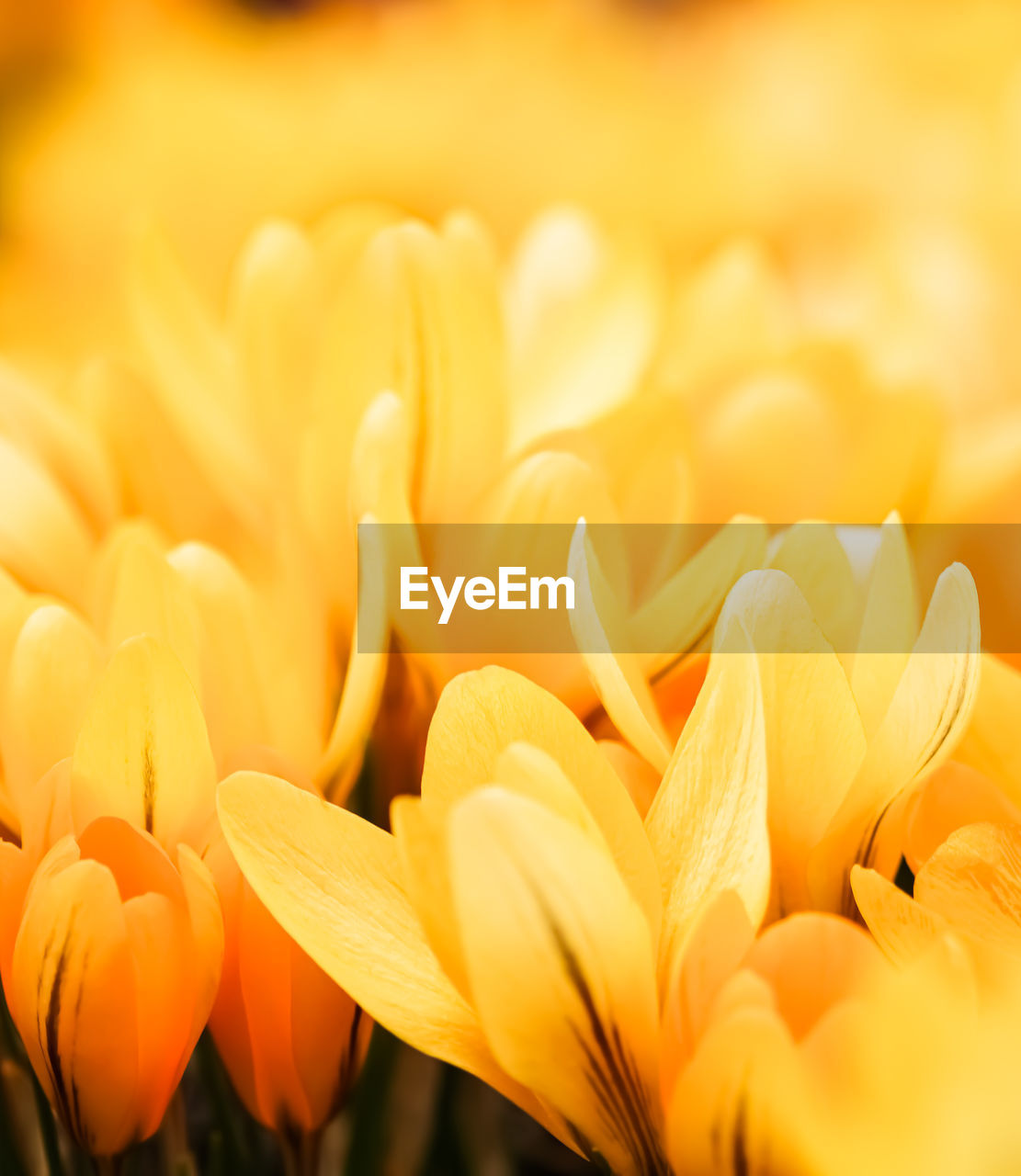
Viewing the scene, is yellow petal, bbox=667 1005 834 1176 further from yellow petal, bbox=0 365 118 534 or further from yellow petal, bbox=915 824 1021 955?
yellow petal, bbox=0 365 118 534

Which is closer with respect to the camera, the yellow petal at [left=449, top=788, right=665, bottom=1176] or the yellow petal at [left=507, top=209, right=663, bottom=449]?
the yellow petal at [left=449, top=788, right=665, bottom=1176]

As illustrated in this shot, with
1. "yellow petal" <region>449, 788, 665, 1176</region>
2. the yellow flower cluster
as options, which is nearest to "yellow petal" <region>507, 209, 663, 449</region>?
the yellow flower cluster

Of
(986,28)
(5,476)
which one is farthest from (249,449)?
(986,28)

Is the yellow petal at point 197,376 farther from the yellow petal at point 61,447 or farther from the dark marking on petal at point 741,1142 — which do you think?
the dark marking on petal at point 741,1142

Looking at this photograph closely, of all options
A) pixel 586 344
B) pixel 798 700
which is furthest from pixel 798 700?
pixel 586 344

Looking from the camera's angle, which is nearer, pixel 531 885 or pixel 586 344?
pixel 531 885

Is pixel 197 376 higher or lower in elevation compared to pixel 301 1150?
higher

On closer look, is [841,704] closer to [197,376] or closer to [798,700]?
[798,700]

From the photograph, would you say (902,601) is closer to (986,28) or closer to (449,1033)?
(449,1033)
